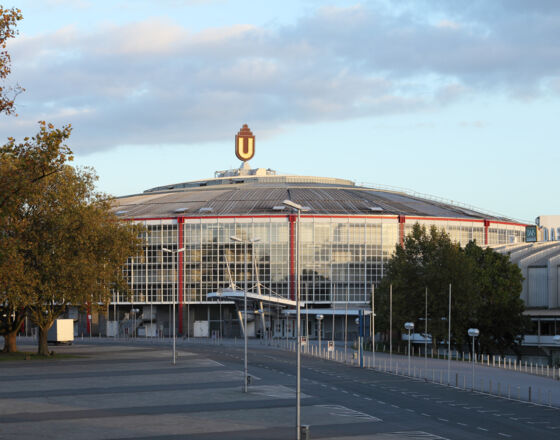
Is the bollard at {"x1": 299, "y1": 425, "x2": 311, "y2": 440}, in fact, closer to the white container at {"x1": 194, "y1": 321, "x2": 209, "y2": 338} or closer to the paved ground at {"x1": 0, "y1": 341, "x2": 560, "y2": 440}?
the paved ground at {"x1": 0, "y1": 341, "x2": 560, "y2": 440}

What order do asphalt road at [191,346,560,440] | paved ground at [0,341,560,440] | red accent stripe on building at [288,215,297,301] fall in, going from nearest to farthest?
paved ground at [0,341,560,440] → asphalt road at [191,346,560,440] → red accent stripe on building at [288,215,297,301]

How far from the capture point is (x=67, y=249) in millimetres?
83562

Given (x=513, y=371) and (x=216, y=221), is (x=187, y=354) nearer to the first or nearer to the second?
(x=513, y=371)

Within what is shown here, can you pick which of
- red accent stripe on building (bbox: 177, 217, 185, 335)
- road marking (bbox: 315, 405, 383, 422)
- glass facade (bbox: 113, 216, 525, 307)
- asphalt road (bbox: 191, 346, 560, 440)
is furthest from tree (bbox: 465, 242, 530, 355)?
red accent stripe on building (bbox: 177, 217, 185, 335)

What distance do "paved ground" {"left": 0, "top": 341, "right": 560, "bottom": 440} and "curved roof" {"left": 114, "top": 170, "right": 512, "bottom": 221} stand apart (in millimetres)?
78501

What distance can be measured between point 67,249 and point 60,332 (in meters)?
34.3

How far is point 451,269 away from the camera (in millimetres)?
101750

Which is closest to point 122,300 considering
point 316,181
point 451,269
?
point 316,181

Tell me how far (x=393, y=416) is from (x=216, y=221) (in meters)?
110

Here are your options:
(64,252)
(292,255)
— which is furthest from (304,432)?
(292,255)

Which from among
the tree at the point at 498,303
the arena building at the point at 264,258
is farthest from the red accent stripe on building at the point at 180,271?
the tree at the point at 498,303

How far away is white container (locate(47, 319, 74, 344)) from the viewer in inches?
4478

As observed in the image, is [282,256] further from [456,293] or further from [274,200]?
[456,293]

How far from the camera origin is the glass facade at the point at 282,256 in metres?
151
